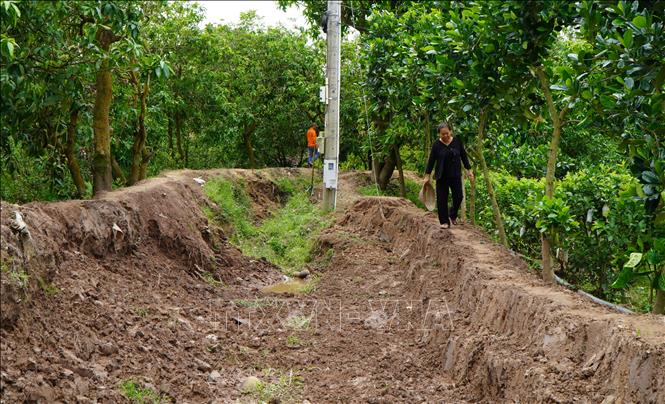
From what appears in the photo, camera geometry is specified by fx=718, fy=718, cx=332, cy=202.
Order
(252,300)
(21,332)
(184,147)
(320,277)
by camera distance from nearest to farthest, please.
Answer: (21,332)
(252,300)
(320,277)
(184,147)

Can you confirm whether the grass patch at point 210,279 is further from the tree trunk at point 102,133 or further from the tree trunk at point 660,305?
the tree trunk at point 660,305

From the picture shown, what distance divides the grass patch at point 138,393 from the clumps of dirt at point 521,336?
8.79 ft

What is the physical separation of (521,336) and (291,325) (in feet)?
10.8

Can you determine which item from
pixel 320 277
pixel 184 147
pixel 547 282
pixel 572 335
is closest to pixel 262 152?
pixel 184 147

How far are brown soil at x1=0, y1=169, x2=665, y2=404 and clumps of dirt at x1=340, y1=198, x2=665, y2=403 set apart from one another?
0.02 meters

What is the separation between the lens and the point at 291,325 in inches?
342

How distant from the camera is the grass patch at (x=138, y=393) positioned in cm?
546

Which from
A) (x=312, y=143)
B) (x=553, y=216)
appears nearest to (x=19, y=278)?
(x=553, y=216)

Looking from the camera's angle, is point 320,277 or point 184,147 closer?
point 320,277

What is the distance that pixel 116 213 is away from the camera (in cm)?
892

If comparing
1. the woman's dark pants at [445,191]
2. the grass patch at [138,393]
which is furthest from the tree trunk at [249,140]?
the grass patch at [138,393]

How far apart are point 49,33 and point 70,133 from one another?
236cm

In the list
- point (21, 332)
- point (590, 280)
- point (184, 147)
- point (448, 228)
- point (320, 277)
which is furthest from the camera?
point (184, 147)

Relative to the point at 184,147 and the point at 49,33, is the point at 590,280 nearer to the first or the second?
the point at 49,33
